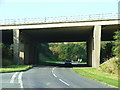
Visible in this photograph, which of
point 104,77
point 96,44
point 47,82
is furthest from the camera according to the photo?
point 96,44

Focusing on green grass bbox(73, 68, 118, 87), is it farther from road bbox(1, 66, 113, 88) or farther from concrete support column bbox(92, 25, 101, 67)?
concrete support column bbox(92, 25, 101, 67)

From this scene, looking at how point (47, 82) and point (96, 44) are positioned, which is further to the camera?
point (96, 44)

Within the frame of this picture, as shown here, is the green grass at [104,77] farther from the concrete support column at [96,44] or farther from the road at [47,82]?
the concrete support column at [96,44]

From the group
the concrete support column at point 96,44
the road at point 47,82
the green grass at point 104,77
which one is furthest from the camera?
the concrete support column at point 96,44

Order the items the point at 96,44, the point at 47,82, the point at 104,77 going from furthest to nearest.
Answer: the point at 96,44
the point at 104,77
the point at 47,82

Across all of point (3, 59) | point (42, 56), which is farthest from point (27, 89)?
point (42, 56)

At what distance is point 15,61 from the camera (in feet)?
103

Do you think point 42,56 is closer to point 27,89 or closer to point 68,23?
point 68,23

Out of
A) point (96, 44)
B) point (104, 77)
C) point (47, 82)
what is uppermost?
point (96, 44)

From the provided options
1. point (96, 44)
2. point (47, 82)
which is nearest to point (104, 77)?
point (47, 82)

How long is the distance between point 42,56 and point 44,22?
6542 centimetres

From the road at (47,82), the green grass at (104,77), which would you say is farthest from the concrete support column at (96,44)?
the road at (47,82)

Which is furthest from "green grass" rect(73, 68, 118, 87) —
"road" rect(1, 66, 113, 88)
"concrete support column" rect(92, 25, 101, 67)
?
"concrete support column" rect(92, 25, 101, 67)

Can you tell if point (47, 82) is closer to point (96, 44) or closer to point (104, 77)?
point (104, 77)
